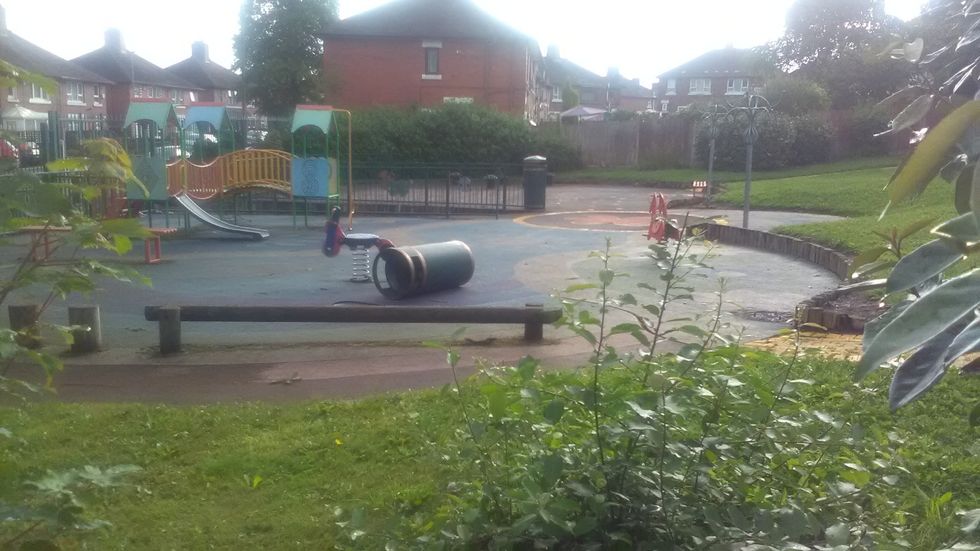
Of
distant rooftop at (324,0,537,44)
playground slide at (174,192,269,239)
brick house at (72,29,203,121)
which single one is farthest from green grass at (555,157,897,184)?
brick house at (72,29,203,121)

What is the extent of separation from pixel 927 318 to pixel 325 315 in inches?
321

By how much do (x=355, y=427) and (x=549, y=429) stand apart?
102 inches

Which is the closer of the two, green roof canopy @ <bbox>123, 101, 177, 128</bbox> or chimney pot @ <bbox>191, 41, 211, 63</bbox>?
green roof canopy @ <bbox>123, 101, 177, 128</bbox>

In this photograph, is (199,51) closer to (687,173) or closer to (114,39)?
(114,39)

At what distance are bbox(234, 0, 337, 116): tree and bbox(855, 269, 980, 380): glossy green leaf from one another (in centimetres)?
5242

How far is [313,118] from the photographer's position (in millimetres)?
21812

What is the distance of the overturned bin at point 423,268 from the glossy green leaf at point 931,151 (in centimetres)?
1073

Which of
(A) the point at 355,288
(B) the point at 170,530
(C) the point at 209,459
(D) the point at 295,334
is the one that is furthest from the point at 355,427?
(A) the point at 355,288

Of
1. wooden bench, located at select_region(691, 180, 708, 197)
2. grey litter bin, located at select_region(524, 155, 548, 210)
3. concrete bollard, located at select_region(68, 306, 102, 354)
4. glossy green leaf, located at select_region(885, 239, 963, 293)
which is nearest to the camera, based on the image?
glossy green leaf, located at select_region(885, 239, 963, 293)

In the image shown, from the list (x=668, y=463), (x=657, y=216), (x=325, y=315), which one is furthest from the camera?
(x=657, y=216)

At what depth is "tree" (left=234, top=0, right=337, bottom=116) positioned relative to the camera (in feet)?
178

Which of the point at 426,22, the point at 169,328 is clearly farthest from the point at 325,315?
the point at 426,22

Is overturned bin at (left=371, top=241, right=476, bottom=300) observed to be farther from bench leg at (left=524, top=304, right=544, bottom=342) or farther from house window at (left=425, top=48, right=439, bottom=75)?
house window at (left=425, top=48, right=439, bottom=75)

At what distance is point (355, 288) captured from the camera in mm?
13180
